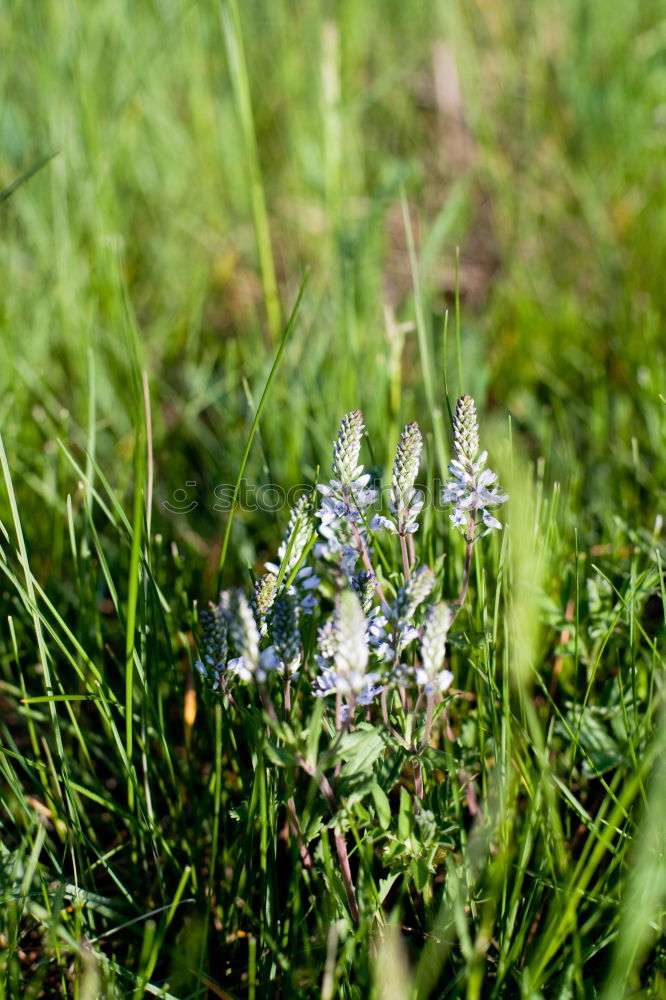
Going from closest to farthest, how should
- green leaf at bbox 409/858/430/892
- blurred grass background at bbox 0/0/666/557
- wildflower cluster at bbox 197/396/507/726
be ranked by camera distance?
wildflower cluster at bbox 197/396/507/726 < green leaf at bbox 409/858/430/892 < blurred grass background at bbox 0/0/666/557

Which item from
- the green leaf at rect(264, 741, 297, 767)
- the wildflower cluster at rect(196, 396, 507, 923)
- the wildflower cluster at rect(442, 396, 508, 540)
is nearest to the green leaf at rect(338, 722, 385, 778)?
the wildflower cluster at rect(196, 396, 507, 923)

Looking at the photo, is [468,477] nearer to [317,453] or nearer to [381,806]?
[381,806]

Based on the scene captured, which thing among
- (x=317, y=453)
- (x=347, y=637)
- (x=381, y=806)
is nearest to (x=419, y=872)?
(x=381, y=806)

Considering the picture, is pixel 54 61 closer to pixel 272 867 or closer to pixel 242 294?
pixel 242 294

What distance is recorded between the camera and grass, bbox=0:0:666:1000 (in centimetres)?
127

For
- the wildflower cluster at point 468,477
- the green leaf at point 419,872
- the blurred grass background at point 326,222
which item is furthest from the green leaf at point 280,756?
the blurred grass background at point 326,222

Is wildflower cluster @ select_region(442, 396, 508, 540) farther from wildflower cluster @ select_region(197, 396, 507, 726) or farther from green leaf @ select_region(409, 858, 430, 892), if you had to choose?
green leaf @ select_region(409, 858, 430, 892)

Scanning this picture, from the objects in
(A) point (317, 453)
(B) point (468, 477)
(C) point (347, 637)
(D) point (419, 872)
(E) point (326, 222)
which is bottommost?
(D) point (419, 872)

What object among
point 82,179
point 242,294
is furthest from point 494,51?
point 82,179

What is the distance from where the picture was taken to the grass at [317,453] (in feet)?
4.18

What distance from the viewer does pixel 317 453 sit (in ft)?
7.26

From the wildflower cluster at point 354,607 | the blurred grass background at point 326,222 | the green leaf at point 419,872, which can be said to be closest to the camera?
the wildflower cluster at point 354,607

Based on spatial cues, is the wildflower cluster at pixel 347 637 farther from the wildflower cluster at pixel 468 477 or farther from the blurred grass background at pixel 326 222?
the blurred grass background at pixel 326 222

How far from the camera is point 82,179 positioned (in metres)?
3.02
